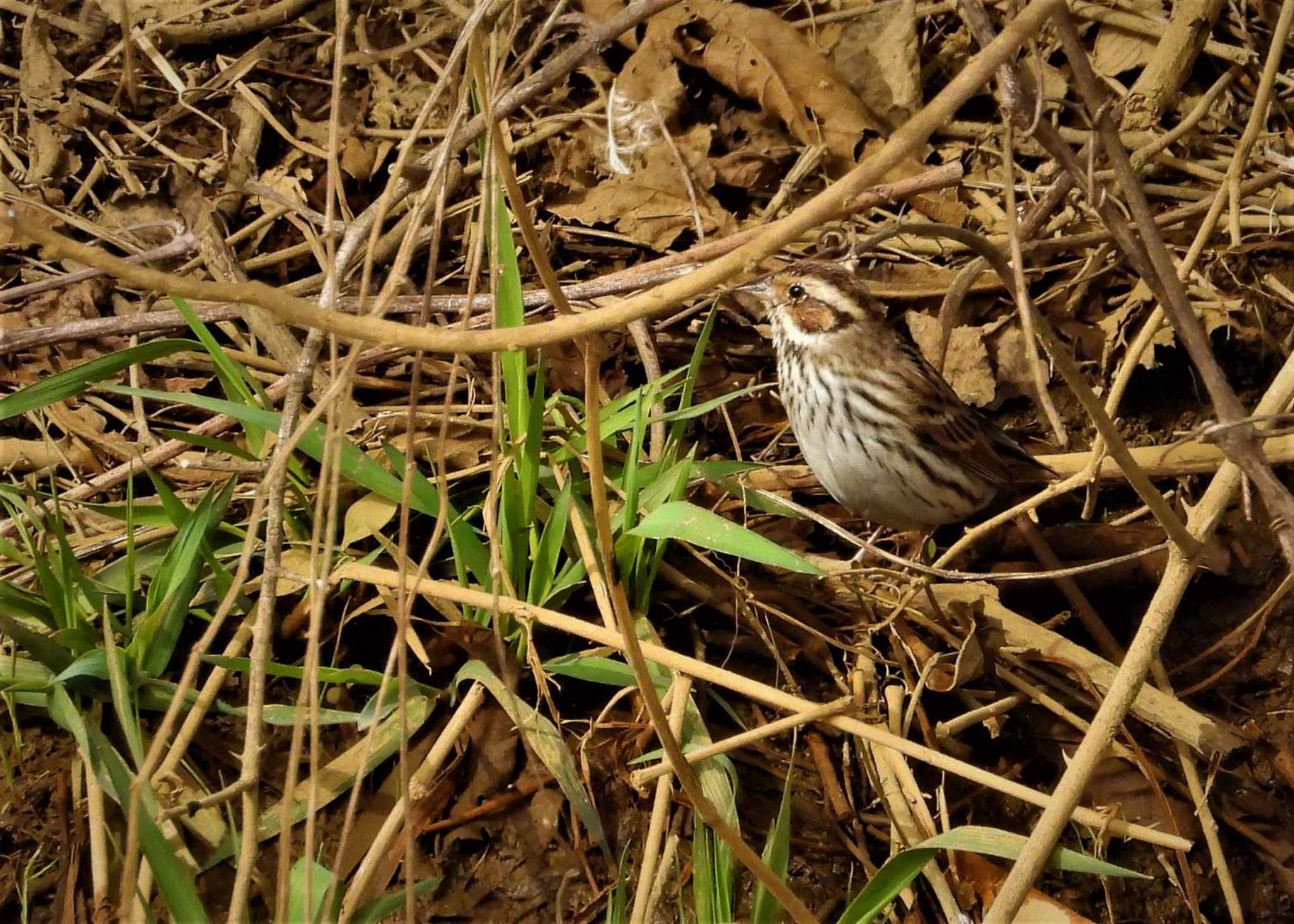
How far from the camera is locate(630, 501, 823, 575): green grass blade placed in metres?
2.25

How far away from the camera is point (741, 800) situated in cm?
240

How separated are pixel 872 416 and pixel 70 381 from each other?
→ 5.67ft

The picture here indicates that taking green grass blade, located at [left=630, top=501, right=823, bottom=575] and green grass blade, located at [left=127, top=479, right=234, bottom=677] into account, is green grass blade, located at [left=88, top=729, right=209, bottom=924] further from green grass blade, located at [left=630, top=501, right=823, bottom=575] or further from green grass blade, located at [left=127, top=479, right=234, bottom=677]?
green grass blade, located at [left=630, top=501, right=823, bottom=575]

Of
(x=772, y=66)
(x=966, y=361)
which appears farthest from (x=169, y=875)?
(x=772, y=66)

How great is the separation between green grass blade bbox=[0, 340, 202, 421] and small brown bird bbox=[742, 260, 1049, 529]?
4.51ft

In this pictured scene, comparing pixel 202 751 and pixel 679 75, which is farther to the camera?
pixel 679 75

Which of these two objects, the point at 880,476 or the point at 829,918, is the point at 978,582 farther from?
the point at 829,918

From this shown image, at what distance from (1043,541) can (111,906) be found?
2.14m

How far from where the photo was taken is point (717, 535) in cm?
228

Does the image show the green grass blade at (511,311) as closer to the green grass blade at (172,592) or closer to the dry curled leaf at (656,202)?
the green grass blade at (172,592)

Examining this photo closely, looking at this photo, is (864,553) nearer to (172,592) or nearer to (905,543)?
(905,543)

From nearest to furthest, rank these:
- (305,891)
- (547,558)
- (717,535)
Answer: (305,891)
(717,535)
(547,558)

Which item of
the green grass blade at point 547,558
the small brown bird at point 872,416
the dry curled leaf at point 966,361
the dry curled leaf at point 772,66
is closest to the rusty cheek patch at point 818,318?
the small brown bird at point 872,416

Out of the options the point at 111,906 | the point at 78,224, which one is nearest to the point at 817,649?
the point at 111,906
